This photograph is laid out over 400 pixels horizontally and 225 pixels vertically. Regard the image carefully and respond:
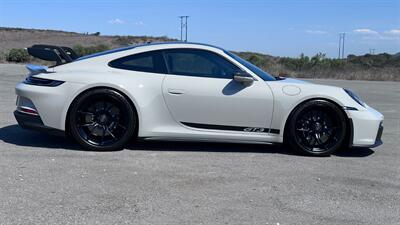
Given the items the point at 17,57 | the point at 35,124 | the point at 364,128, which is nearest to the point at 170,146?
the point at 35,124

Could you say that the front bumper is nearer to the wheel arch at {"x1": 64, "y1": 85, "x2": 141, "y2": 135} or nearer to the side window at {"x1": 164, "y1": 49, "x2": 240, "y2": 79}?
the side window at {"x1": 164, "y1": 49, "x2": 240, "y2": 79}

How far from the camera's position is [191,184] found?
479cm

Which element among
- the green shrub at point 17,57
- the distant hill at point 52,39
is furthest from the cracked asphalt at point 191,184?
the distant hill at point 52,39

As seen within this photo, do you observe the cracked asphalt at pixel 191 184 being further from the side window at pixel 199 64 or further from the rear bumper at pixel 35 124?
the side window at pixel 199 64

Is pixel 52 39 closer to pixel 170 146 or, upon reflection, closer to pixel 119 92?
pixel 170 146

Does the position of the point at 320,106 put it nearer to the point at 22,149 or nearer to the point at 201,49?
the point at 201,49

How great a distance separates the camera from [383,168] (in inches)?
229

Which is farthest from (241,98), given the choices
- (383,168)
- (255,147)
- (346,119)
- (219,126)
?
(383,168)

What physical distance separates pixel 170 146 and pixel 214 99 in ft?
3.08

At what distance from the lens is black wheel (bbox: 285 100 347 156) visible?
618cm

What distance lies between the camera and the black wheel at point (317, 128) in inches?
243

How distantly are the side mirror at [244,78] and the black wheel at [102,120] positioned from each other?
1331 millimetres

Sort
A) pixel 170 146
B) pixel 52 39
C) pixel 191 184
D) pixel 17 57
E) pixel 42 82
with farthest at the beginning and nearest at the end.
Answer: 1. pixel 52 39
2. pixel 17 57
3. pixel 170 146
4. pixel 42 82
5. pixel 191 184

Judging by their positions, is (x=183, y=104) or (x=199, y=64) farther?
(x=199, y=64)
